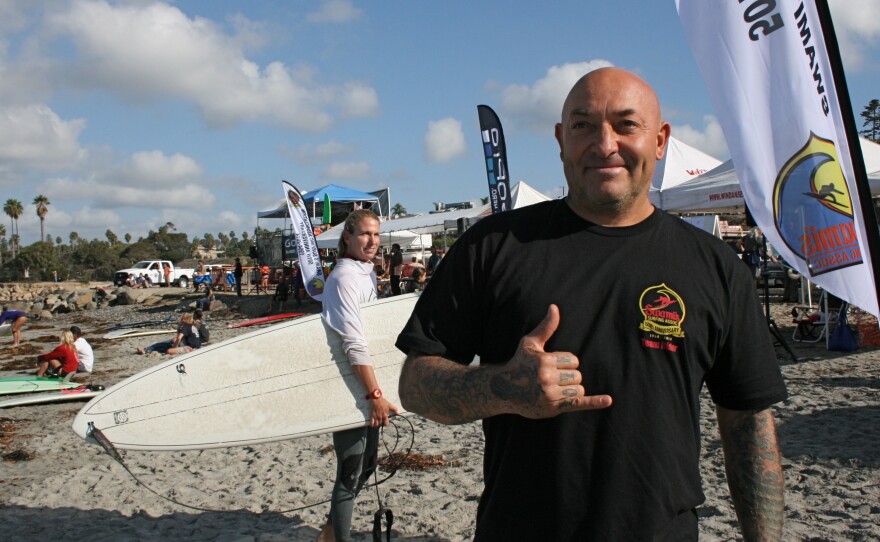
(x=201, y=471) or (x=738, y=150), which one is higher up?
(x=738, y=150)

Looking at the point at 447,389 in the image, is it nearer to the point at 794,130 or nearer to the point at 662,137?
the point at 662,137

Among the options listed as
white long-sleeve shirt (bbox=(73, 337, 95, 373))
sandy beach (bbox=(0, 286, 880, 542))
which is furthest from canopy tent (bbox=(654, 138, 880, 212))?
white long-sleeve shirt (bbox=(73, 337, 95, 373))

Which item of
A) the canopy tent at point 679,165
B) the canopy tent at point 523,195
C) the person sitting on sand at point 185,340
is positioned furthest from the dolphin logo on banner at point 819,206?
the canopy tent at point 523,195

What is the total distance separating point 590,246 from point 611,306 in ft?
0.51

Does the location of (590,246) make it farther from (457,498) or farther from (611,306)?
(457,498)

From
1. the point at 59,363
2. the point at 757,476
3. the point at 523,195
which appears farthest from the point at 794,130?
the point at 523,195

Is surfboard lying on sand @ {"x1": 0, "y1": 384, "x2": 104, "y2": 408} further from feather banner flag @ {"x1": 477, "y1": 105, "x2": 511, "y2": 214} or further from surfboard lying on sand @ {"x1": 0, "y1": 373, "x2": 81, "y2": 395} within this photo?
feather banner flag @ {"x1": 477, "y1": 105, "x2": 511, "y2": 214}

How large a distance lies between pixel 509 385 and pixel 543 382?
9 cm

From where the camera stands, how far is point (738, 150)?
10.8 ft

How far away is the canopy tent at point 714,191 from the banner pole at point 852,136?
7.83 metres

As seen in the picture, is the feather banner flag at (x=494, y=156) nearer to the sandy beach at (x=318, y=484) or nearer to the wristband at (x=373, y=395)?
the sandy beach at (x=318, y=484)

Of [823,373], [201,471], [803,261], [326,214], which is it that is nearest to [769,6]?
[803,261]

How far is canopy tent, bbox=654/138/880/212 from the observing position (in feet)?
35.1

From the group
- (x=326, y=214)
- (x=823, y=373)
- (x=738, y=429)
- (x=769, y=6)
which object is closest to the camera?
(x=738, y=429)
